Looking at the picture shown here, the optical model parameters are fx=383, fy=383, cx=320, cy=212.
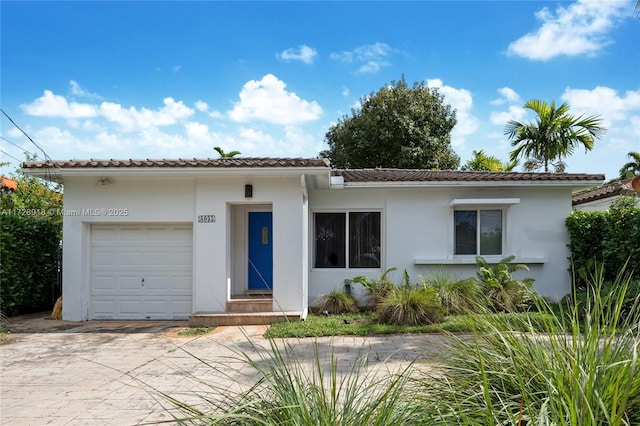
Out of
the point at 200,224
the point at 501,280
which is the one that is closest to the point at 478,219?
the point at 501,280

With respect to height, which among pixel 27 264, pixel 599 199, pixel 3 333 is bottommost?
pixel 3 333

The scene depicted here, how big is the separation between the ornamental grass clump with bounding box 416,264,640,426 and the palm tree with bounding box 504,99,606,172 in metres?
15.6

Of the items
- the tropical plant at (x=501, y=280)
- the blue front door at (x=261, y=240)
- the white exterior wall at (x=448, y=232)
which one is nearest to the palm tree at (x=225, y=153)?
the blue front door at (x=261, y=240)

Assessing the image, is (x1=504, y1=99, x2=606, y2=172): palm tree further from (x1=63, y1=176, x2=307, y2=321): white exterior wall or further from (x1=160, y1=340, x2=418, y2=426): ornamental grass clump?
(x1=160, y1=340, x2=418, y2=426): ornamental grass clump

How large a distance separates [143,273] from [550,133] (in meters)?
16.8

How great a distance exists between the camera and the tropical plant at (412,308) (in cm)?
946

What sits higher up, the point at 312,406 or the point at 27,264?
the point at 312,406

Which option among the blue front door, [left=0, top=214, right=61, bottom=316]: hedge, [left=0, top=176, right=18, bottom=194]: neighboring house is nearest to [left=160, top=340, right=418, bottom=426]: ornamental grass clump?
the blue front door

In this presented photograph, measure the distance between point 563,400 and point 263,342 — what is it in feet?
22.3

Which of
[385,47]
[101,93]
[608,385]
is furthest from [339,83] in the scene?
[608,385]

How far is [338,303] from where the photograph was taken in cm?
1118

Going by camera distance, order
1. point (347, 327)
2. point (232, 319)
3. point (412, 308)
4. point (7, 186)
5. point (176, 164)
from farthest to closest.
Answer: point (7, 186)
point (232, 319)
point (176, 164)
point (412, 308)
point (347, 327)

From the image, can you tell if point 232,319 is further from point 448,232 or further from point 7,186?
point 7,186

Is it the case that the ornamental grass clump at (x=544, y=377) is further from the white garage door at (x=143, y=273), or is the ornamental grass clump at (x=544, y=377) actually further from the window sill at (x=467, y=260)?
the white garage door at (x=143, y=273)
